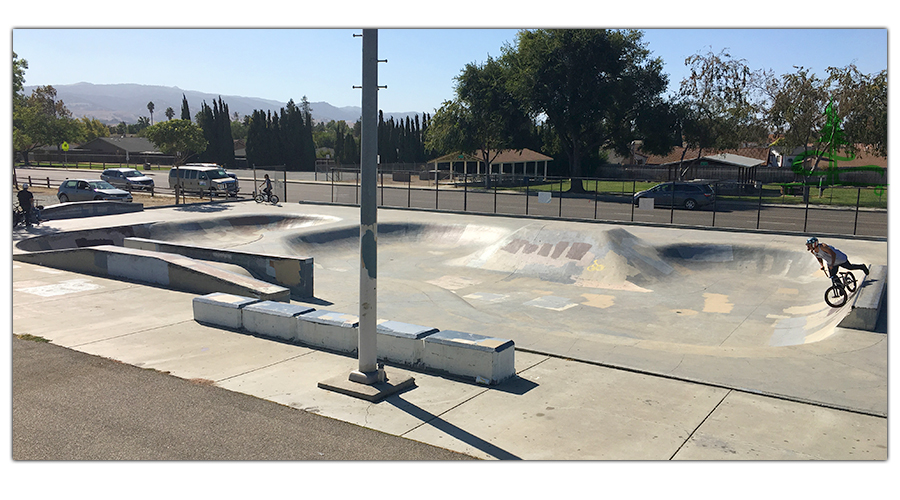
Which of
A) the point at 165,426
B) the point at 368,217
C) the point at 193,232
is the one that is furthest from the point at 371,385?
the point at 193,232

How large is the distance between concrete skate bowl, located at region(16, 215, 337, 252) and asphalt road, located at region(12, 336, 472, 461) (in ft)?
42.0

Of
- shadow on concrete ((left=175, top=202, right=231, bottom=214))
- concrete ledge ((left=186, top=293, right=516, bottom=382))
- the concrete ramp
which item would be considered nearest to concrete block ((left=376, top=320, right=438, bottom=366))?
concrete ledge ((left=186, top=293, right=516, bottom=382))

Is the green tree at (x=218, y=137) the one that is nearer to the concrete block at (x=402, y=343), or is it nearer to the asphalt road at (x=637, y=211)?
the asphalt road at (x=637, y=211)

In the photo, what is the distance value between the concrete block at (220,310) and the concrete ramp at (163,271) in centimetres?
165

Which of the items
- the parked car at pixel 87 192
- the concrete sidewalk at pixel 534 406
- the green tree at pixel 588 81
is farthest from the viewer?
the green tree at pixel 588 81

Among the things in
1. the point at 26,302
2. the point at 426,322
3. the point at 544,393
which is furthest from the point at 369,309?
the point at 26,302

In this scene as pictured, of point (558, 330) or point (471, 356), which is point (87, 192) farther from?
point (471, 356)

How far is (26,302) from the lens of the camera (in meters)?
11.9

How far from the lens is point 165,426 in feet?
21.0

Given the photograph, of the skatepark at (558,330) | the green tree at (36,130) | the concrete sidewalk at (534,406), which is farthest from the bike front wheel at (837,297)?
the green tree at (36,130)

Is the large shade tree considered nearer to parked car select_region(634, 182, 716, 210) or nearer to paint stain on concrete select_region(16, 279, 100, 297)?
parked car select_region(634, 182, 716, 210)

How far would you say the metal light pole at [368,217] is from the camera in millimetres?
7191

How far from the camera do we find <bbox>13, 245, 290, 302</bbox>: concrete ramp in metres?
12.7

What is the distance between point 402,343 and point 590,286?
9133mm
